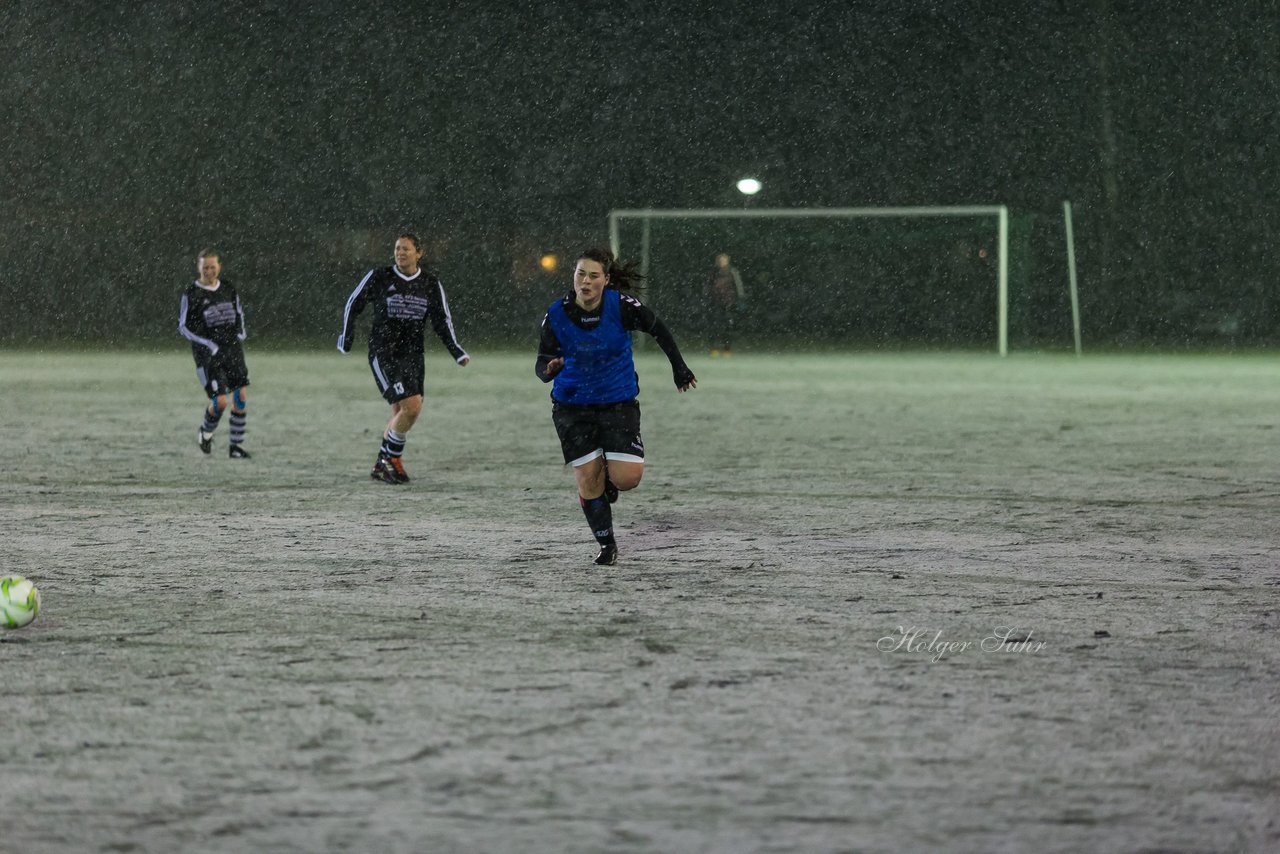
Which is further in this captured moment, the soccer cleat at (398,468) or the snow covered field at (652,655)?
the soccer cleat at (398,468)

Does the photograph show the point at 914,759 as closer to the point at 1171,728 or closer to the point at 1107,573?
the point at 1171,728

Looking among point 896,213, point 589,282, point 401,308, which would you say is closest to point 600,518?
point 589,282

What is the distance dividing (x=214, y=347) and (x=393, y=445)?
2672 mm

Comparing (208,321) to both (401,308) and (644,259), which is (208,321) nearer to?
(401,308)

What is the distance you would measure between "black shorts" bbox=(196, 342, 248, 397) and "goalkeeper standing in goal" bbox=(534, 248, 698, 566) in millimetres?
5886

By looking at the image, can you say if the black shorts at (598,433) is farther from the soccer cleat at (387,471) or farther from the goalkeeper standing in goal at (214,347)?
the goalkeeper standing in goal at (214,347)

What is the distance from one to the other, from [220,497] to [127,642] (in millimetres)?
4753

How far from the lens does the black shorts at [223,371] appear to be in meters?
13.6

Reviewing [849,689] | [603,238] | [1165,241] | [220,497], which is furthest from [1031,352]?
[849,689]

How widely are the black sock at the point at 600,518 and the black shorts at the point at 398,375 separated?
417 centimetres

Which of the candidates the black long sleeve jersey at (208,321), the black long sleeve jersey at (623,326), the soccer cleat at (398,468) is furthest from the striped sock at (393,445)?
the black long sleeve jersey at (623,326)

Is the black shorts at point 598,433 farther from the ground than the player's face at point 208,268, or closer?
closer

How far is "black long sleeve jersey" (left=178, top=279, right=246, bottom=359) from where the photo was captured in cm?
1362

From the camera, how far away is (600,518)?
8.09 metres
